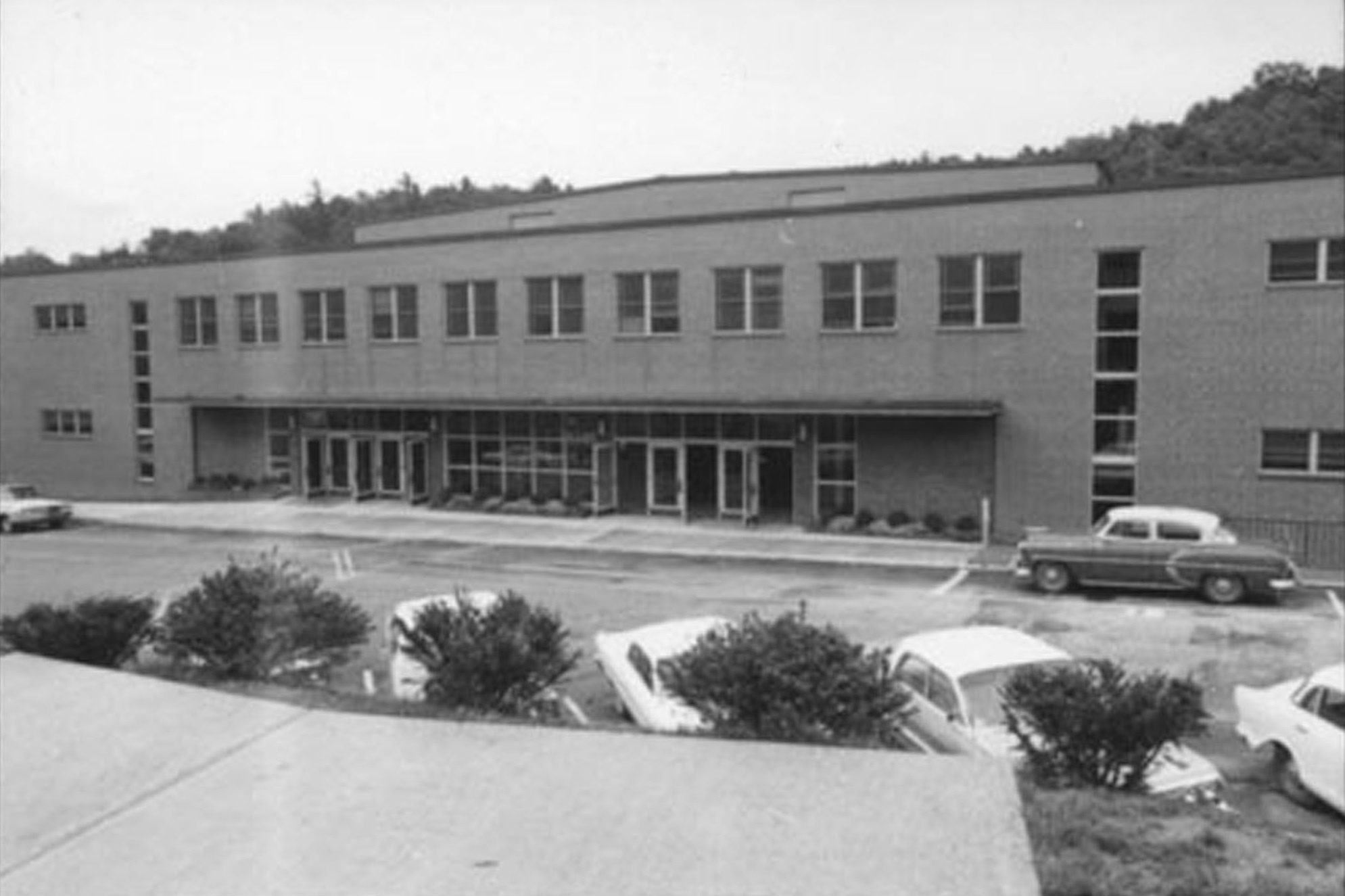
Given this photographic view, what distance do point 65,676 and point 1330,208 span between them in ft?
75.9

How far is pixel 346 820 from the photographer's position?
254 inches

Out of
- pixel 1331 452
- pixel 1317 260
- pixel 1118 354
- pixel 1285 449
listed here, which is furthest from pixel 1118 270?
pixel 1331 452

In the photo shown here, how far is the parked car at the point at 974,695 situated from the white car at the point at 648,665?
6.08 ft

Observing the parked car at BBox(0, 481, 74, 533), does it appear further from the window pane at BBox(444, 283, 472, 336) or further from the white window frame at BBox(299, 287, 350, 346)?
the window pane at BBox(444, 283, 472, 336)

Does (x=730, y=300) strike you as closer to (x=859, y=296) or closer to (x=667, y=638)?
(x=859, y=296)

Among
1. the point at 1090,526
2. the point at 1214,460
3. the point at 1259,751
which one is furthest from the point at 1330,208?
the point at 1259,751

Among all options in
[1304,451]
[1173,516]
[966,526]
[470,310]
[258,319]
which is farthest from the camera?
[258,319]

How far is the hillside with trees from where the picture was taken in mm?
17625

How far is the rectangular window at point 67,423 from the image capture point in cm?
4256

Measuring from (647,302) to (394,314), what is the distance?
8628mm

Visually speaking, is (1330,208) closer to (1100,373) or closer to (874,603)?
(1100,373)

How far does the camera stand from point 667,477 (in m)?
32.0

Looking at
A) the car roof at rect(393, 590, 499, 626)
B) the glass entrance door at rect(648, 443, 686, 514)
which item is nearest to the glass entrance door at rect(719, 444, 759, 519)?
the glass entrance door at rect(648, 443, 686, 514)

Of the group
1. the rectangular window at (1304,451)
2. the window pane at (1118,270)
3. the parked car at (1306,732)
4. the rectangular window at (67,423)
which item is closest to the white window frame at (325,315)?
the rectangular window at (67,423)
